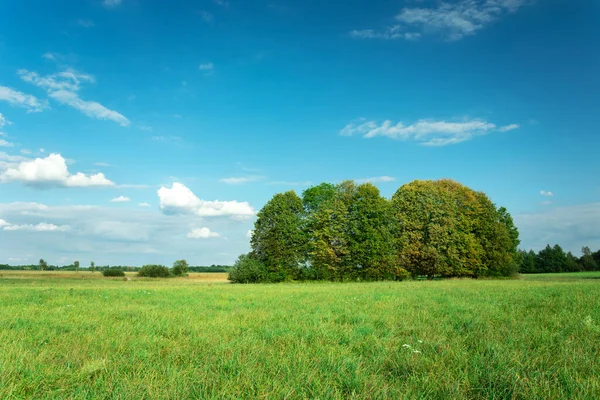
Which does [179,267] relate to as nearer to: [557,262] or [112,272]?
[112,272]

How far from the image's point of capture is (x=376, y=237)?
49.4 metres

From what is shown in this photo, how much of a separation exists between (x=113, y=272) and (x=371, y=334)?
78.7 metres

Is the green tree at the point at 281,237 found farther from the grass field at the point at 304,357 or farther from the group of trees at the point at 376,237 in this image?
the grass field at the point at 304,357

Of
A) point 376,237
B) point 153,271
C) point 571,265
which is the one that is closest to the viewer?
point 376,237

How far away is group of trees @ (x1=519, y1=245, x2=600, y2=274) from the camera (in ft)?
325

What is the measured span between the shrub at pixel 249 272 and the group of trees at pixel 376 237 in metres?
0.13

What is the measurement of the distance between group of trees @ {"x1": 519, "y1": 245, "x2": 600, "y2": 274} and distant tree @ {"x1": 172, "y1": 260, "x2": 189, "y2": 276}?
84165 mm

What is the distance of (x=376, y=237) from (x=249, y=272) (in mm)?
17222

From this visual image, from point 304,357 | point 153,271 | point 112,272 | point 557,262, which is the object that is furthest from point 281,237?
point 557,262

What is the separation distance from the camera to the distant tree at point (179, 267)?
8151 cm

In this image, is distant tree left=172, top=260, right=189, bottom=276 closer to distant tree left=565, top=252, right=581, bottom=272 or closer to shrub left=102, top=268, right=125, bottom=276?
shrub left=102, top=268, right=125, bottom=276

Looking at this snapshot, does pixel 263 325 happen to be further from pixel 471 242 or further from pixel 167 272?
pixel 167 272

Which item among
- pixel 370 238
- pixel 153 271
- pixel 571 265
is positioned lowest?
pixel 571 265

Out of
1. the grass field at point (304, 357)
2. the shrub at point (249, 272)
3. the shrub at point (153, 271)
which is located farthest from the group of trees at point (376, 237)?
the grass field at point (304, 357)
